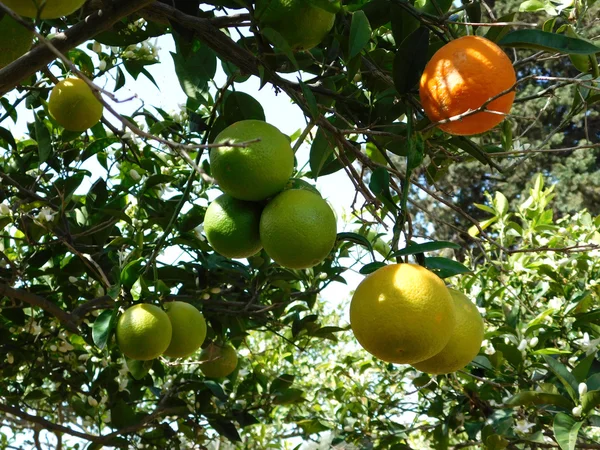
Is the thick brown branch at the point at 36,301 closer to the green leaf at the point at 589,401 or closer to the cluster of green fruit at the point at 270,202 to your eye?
the cluster of green fruit at the point at 270,202

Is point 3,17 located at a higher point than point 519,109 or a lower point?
lower

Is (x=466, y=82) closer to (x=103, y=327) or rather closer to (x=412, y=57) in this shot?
(x=412, y=57)

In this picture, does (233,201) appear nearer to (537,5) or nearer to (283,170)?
(283,170)

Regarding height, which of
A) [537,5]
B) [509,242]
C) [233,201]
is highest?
[509,242]

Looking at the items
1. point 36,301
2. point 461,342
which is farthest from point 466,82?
point 36,301

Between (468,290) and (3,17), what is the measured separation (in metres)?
1.94

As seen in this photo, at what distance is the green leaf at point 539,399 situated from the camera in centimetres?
149

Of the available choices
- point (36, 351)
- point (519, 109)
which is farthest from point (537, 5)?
point (519, 109)

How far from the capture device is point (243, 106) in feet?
3.65

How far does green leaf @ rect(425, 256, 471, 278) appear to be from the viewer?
97cm

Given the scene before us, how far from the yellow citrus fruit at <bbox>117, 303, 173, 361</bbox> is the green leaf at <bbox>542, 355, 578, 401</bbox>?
0.83m

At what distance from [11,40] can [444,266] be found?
703 mm

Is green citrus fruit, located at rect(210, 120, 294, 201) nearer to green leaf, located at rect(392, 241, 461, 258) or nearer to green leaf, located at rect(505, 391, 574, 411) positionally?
green leaf, located at rect(392, 241, 461, 258)

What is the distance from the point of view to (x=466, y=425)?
1.84 metres
